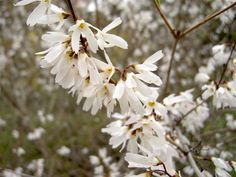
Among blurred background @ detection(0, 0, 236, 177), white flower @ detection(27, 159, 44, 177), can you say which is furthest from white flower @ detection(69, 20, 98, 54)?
white flower @ detection(27, 159, 44, 177)

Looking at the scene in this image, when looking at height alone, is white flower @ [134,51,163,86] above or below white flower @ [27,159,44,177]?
above

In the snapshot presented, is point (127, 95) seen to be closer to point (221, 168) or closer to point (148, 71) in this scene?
point (148, 71)

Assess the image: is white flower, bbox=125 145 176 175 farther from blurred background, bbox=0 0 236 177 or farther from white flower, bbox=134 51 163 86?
blurred background, bbox=0 0 236 177

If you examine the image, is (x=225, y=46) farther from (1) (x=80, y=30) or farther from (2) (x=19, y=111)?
(2) (x=19, y=111)

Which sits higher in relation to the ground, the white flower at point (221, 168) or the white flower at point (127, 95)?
the white flower at point (127, 95)

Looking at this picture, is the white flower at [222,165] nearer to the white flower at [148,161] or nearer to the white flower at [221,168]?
Result: the white flower at [221,168]

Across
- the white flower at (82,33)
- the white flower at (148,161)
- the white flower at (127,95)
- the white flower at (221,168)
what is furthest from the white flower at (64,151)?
the white flower at (82,33)

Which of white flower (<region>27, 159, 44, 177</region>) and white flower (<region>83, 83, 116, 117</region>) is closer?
white flower (<region>83, 83, 116, 117</region>)

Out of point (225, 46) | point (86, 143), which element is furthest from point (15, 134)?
point (225, 46)
